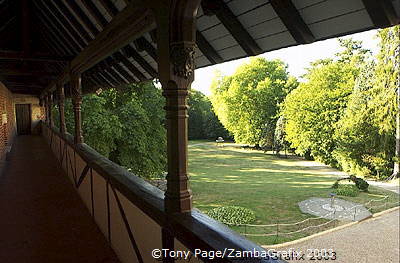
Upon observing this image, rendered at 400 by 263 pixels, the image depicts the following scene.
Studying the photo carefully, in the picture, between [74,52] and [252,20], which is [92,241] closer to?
[252,20]

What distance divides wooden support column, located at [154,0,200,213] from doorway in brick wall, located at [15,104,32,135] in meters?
22.2

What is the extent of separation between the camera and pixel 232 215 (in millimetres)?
13320

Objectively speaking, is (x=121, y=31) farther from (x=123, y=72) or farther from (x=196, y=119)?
(x=196, y=119)

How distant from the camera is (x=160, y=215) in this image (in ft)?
8.00

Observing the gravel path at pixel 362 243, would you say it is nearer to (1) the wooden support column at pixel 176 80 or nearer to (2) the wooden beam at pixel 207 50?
(2) the wooden beam at pixel 207 50

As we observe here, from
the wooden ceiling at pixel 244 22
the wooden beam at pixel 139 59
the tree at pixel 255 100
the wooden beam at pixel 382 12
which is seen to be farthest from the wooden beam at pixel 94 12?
the tree at pixel 255 100

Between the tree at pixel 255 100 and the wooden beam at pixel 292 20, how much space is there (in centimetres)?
3258

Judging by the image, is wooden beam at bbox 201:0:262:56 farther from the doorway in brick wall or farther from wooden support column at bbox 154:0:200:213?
the doorway in brick wall

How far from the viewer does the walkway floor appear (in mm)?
3799

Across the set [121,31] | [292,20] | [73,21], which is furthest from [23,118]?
[292,20]

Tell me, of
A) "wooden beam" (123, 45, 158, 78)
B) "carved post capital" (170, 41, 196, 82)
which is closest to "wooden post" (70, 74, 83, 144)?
"wooden beam" (123, 45, 158, 78)

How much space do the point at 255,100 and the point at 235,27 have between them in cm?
3304

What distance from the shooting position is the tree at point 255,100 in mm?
34844

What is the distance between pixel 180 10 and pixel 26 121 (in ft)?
74.6
